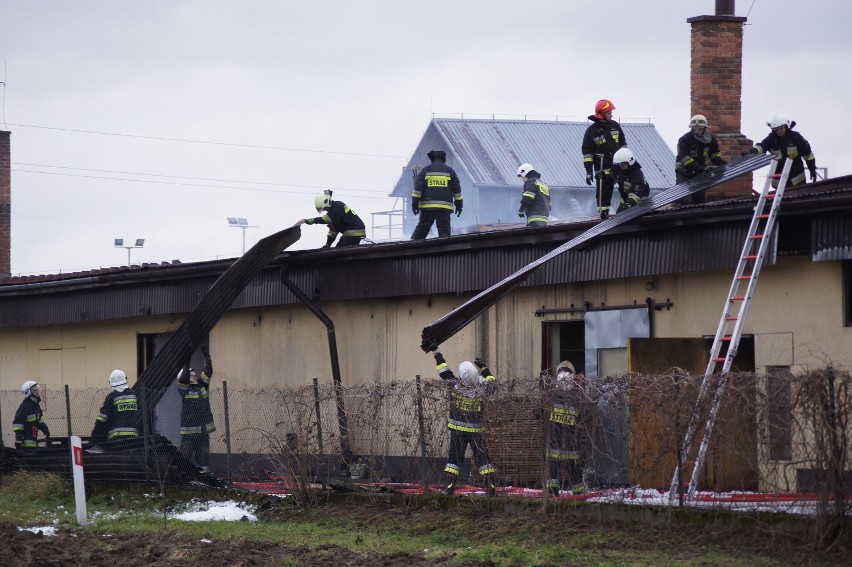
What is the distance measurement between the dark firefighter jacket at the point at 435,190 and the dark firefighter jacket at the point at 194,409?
4.97 metres

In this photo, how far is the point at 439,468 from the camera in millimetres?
15883

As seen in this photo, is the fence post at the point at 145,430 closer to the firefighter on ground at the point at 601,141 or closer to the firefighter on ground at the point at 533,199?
the firefighter on ground at the point at 533,199

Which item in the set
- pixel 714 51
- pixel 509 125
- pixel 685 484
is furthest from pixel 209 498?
pixel 509 125

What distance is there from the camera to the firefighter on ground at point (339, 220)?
69.6ft

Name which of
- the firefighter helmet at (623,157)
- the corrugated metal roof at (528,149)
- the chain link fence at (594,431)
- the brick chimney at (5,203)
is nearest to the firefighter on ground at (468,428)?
the chain link fence at (594,431)

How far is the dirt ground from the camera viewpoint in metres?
12.3

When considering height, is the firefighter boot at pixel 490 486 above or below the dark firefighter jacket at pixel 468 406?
below

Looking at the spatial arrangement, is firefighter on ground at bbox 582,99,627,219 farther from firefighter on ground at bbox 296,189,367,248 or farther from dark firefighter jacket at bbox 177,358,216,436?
dark firefighter jacket at bbox 177,358,216,436

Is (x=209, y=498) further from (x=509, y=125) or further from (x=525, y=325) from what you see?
(x=509, y=125)

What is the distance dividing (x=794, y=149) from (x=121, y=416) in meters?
10.2

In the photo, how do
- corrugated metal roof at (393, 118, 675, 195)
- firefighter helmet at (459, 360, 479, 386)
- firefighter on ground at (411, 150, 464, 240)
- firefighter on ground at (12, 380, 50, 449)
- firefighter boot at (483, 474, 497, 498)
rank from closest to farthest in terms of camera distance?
firefighter boot at (483, 474, 497, 498) < firefighter helmet at (459, 360, 479, 386) < firefighter on ground at (12, 380, 50, 449) < firefighter on ground at (411, 150, 464, 240) < corrugated metal roof at (393, 118, 675, 195)

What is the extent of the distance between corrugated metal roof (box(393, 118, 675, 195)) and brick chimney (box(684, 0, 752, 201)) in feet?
124

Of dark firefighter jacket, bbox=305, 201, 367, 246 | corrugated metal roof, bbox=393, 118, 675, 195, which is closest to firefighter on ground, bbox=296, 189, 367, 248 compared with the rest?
dark firefighter jacket, bbox=305, 201, 367, 246

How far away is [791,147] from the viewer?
18000 millimetres
